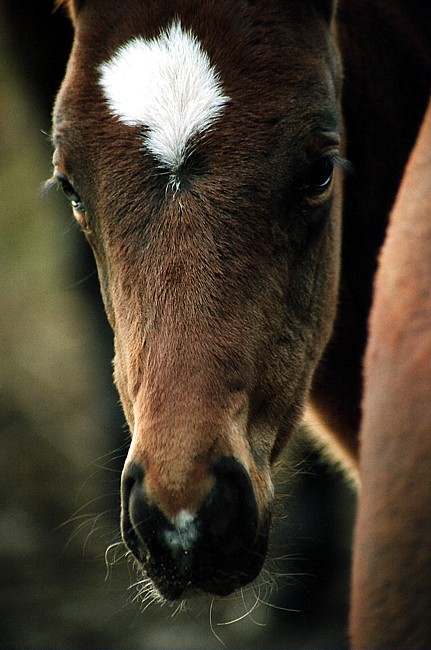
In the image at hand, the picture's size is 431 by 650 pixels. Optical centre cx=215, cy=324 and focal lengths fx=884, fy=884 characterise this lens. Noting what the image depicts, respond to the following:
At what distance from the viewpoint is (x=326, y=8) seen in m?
2.76

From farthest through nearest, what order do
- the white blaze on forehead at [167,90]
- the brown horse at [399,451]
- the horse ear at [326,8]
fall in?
the horse ear at [326,8] < the white blaze on forehead at [167,90] < the brown horse at [399,451]

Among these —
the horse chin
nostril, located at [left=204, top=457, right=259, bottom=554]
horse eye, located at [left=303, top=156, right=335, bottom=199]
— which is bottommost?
the horse chin

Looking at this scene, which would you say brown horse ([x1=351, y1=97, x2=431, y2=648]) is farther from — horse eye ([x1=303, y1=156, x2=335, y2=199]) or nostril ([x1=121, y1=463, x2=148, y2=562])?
nostril ([x1=121, y1=463, x2=148, y2=562])

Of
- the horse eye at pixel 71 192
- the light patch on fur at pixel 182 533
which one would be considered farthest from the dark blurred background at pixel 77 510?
the light patch on fur at pixel 182 533

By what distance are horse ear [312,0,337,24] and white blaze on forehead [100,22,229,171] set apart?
55cm

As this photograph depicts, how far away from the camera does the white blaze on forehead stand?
225cm

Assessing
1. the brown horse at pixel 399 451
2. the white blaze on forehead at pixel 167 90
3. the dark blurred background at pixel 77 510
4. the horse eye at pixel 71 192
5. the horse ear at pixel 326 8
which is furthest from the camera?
the dark blurred background at pixel 77 510

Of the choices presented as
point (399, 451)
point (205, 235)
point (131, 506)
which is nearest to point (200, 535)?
point (131, 506)

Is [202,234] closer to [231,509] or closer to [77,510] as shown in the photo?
[231,509]

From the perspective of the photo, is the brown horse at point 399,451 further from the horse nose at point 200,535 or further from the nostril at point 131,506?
the nostril at point 131,506

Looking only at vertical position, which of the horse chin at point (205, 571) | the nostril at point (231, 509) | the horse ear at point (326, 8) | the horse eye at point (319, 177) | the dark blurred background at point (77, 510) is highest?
the horse ear at point (326, 8)

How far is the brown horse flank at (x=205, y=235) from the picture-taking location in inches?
79.4

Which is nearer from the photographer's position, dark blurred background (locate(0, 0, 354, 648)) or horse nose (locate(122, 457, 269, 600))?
horse nose (locate(122, 457, 269, 600))

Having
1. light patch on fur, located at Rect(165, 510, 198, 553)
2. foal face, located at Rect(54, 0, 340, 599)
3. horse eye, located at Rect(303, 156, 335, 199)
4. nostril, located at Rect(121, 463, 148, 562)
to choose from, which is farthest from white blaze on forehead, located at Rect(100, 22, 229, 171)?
light patch on fur, located at Rect(165, 510, 198, 553)
